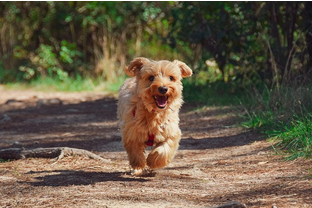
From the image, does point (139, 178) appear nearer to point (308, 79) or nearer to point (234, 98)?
point (308, 79)

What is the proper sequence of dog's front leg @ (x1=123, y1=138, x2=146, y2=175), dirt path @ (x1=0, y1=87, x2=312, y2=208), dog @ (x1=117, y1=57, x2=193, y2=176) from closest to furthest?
1. dirt path @ (x1=0, y1=87, x2=312, y2=208)
2. dog @ (x1=117, y1=57, x2=193, y2=176)
3. dog's front leg @ (x1=123, y1=138, x2=146, y2=175)

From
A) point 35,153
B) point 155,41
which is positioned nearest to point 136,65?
point 35,153

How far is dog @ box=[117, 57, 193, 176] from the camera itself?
482 cm

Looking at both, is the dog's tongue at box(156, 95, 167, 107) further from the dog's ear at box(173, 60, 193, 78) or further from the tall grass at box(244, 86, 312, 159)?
the tall grass at box(244, 86, 312, 159)

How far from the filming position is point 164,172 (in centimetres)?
530

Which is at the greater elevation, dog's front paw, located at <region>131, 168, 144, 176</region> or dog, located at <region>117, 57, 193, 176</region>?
dog, located at <region>117, 57, 193, 176</region>

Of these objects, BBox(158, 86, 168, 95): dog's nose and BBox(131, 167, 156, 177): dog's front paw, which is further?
BBox(131, 167, 156, 177): dog's front paw

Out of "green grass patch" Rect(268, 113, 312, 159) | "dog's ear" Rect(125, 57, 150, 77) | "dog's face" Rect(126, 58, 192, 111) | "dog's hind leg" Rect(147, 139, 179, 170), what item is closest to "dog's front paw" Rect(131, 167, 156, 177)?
"dog's hind leg" Rect(147, 139, 179, 170)

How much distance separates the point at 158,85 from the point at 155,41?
1017 cm

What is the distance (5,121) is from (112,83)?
4.88 metres

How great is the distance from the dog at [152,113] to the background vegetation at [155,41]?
309cm

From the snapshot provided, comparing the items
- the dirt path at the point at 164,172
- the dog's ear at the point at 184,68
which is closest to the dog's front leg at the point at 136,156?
the dirt path at the point at 164,172

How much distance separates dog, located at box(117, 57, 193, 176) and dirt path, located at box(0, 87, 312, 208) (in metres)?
0.23

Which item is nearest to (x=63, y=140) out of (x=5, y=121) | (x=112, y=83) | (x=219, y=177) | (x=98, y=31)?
(x=5, y=121)
